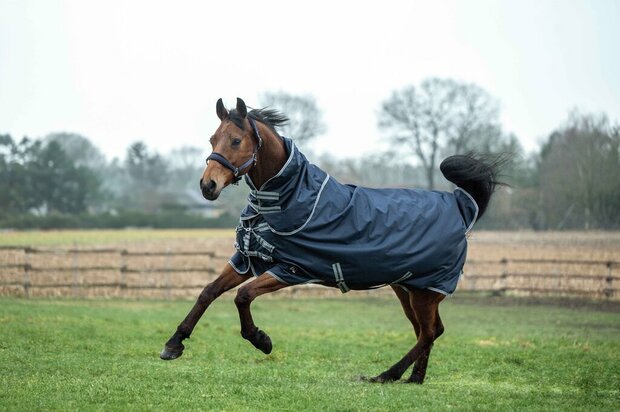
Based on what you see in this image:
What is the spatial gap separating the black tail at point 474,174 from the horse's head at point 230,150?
253 cm

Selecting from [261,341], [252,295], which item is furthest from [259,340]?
[252,295]

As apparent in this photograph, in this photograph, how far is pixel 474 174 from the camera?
8.88 m

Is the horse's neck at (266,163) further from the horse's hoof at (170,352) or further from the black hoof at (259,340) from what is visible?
the horse's hoof at (170,352)

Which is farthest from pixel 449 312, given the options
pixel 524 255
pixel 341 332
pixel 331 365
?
pixel 331 365

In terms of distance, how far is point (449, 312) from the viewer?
21.9 m

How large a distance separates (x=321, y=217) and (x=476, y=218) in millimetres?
2332

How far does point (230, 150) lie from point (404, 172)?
49.3m

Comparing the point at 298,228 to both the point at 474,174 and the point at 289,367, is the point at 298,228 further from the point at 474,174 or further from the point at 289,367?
the point at 289,367

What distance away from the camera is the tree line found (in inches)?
1172

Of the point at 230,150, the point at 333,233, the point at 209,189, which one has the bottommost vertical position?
the point at 333,233

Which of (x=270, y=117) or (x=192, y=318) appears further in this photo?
(x=270, y=117)

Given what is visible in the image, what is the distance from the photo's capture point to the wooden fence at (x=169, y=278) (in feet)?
76.9

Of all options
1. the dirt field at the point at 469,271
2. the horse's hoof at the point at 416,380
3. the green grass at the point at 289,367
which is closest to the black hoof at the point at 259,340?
the green grass at the point at 289,367

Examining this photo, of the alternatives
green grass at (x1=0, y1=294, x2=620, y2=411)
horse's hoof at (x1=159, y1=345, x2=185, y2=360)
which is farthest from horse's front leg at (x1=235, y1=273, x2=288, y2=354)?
horse's hoof at (x1=159, y1=345, x2=185, y2=360)
